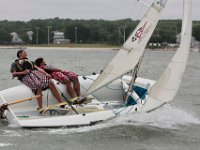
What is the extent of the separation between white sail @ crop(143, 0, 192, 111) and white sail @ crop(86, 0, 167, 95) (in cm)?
53

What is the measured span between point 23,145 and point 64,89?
2385mm

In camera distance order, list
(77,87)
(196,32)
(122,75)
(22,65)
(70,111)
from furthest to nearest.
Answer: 1. (196,32)
2. (77,87)
3. (22,65)
4. (70,111)
5. (122,75)

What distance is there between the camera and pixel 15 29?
4855 inches

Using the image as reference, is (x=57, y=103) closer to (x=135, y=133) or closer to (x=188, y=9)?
(x=135, y=133)

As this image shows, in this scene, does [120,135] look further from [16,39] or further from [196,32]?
[16,39]

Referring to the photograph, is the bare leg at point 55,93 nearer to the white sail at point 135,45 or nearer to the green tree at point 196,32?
the white sail at point 135,45

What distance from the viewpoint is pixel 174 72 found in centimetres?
962

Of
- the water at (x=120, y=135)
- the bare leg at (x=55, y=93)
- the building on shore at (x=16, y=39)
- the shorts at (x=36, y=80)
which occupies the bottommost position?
the building on shore at (x=16, y=39)

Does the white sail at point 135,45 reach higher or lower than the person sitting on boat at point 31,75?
higher

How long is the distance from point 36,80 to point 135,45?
6.67ft

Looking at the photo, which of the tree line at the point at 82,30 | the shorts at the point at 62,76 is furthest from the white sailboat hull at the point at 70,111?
the tree line at the point at 82,30

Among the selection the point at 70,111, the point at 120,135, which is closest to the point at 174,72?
the point at 120,135

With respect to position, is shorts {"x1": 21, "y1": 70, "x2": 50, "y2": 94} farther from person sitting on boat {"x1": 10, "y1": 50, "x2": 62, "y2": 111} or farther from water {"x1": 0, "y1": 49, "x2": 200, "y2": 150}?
water {"x1": 0, "y1": 49, "x2": 200, "y2": 150}

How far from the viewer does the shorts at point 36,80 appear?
10.1 m
